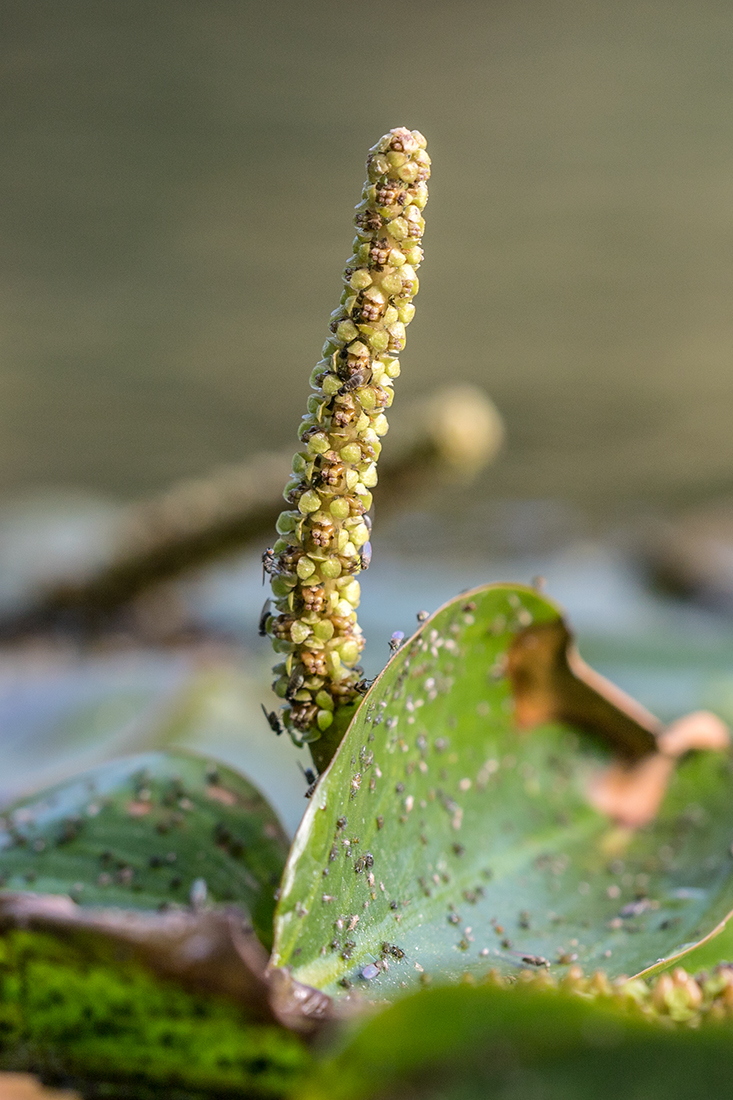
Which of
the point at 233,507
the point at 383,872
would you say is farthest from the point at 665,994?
the point at 233,507

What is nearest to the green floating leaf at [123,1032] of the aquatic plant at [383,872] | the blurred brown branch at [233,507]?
Answer: the aquatic plant at [383,872]

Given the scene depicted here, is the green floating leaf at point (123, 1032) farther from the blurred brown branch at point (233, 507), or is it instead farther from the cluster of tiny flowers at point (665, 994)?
the blurred brown branch at point (233, 507)

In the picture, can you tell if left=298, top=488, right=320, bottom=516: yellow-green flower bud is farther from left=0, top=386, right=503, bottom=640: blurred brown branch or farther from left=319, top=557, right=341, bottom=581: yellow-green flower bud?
left=0, top=386, right=503, bottom=640: blurred brown branch

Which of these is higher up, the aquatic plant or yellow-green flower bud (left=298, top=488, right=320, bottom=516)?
yellow-green flower bud (left=298, top=488, right=320, bottom=516)

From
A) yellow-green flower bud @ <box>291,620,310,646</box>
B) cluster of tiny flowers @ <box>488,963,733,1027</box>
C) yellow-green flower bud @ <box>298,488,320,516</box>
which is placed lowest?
cluster of tiny flowers @ <box>488,963,733,1027</box>

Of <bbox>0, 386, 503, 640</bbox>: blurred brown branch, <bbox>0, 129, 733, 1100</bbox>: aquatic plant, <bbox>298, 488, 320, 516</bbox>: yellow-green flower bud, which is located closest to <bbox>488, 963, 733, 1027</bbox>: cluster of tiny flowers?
<bbox>0, 129, 733, 1100</bbox>: aquatic plant

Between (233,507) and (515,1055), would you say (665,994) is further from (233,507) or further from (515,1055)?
(233,507)
